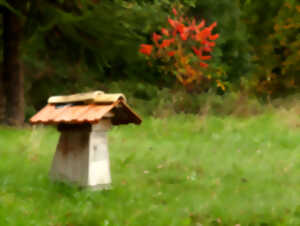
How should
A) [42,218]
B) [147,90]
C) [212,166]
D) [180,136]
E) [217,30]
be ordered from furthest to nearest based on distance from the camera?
[217,30] < [147,90] < [180,136] < [212,166] < [42,218]

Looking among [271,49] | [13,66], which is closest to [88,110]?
[13,66]

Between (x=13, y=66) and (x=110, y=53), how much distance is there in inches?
92.0

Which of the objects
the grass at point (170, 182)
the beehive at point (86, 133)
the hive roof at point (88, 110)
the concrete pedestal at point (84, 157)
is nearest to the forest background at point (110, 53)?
the grass at point (170, 182)

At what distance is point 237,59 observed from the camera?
1855cm

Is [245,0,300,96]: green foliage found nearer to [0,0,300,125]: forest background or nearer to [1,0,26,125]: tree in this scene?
[0,0,300,125]: forest background

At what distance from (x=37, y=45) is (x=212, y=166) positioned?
18.8ft

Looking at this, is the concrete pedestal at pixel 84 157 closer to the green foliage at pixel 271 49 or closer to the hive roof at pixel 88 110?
the hive roof at pixel 88 110

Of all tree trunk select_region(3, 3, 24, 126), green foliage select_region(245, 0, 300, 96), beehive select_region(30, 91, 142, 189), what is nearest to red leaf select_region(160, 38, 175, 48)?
tree trunk select_region(3, 3, 24, 126)

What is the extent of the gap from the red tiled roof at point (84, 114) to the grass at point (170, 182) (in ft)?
2.74

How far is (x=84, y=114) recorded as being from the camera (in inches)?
234

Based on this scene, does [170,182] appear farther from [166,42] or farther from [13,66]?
[166,42]

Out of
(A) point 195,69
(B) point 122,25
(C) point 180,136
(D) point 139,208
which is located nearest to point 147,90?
(A) point 195,69

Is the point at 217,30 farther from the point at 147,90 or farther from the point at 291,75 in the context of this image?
the point at 291,75

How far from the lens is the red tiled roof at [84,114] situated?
5824 mm
